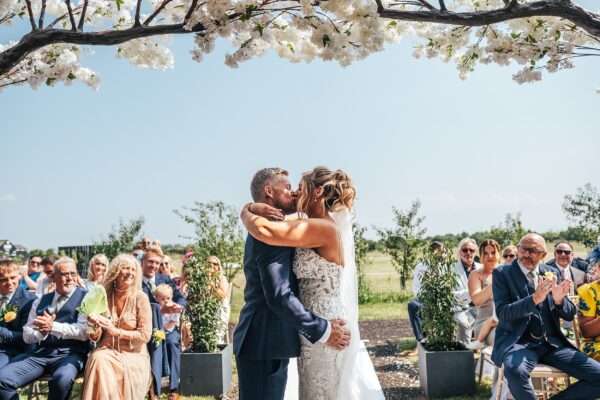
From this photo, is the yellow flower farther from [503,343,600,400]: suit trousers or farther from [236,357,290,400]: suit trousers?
[503,343,600,400]: suit trousers

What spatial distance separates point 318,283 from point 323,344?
0.35 m

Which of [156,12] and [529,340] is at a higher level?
[156,12]

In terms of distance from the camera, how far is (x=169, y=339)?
566cm

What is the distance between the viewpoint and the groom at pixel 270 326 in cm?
292

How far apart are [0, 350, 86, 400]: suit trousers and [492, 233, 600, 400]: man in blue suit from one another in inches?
136

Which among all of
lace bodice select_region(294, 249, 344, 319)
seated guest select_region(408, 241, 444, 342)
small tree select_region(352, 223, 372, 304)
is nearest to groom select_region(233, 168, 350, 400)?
A: lace bodice select_region(294, 249, 344, 319)

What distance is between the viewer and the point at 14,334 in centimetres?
497

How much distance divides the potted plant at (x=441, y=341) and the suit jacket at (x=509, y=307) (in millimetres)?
950

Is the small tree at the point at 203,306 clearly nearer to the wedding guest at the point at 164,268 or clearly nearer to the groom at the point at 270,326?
the wedding guest at the point at 164,268

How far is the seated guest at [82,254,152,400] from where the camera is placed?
4.41 m

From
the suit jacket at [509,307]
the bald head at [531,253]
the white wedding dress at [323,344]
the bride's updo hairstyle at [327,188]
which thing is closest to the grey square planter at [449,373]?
the suit jacket at [509,307]

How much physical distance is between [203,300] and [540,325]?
3215 mm

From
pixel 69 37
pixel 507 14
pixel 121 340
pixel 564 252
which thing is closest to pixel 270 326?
pixel 121 340

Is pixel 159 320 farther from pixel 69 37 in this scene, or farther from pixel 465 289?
pixel 465 289
